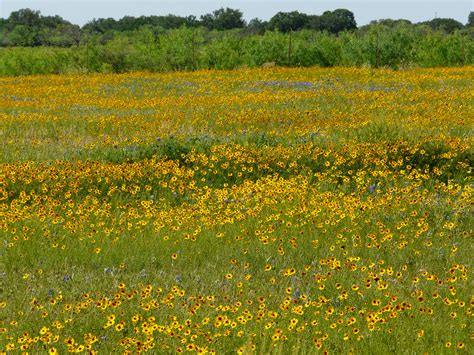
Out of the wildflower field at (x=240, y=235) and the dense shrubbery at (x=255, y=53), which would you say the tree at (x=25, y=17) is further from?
the wildflower field at (x=240, y=235)

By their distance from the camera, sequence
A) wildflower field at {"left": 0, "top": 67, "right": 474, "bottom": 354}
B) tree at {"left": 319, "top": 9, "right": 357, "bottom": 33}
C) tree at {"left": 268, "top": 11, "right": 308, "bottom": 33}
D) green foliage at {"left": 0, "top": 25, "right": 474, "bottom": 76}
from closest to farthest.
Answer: wildflower field at {"left": 0, "top": 67, "right": 474, "bottom": 354} < green foliage at {"left": 0, "top": 25, "right": 474, "bottom": 76} < tree at {"left": 268, "top": 11, "right": 308, "bottom": 33} < tree at {"left": 319, "top": 9, "right": 357, "bottom": 33}

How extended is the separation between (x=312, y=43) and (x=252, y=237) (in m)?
32.2

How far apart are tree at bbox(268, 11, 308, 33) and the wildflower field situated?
9269 cm

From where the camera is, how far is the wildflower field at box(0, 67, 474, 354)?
457 cm

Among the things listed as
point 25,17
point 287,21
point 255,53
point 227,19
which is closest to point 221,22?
point 227,19

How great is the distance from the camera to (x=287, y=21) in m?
106

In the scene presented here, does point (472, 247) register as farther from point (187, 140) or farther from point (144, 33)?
point (144, 33)

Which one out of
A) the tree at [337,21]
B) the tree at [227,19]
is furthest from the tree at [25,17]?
the tree at [337,21]

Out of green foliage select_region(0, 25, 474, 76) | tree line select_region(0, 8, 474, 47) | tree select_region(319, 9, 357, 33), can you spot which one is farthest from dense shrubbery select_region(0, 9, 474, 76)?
tree select_region(319, 9, 357, 33)

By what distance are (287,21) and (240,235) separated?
102424 millimetres

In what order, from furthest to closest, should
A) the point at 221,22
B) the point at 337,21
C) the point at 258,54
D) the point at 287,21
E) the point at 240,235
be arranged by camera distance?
1. the point at 221,22
2. the point at 337,21
3. the point at 287,21
4. the point at 258,54
5. the point at 240,235

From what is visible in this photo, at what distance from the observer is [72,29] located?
97938mm

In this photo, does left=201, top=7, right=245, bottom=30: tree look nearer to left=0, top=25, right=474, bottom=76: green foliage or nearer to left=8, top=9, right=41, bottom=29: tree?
left=8, top=9, right=41, bottom=29: tree

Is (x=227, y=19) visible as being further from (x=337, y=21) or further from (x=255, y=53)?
(x=255, y=53)
